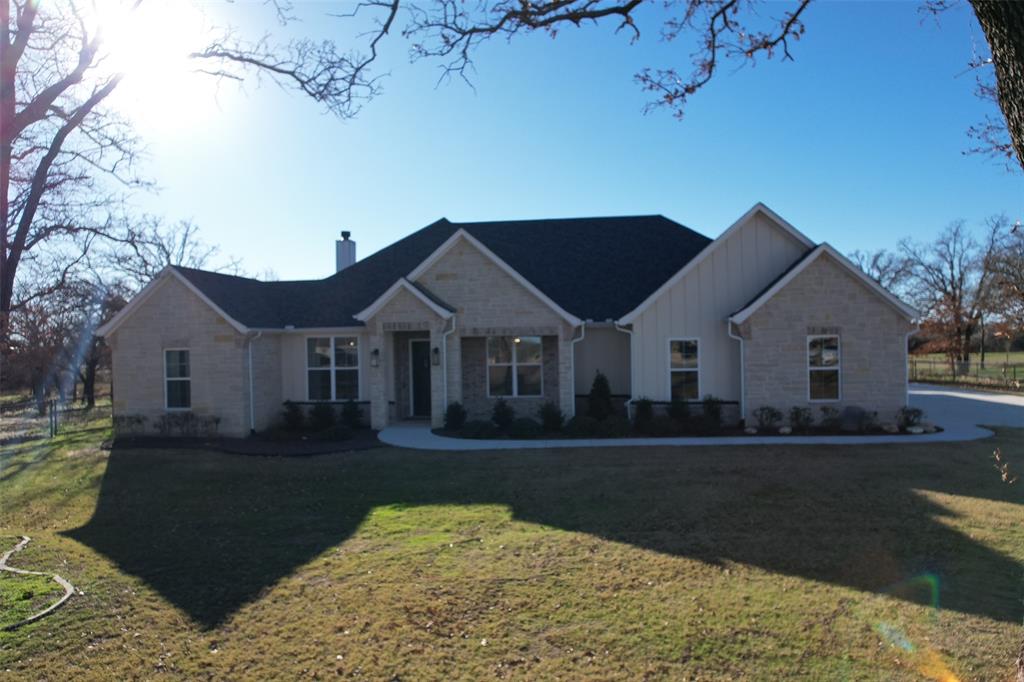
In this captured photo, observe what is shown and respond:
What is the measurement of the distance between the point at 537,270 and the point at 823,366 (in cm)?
875

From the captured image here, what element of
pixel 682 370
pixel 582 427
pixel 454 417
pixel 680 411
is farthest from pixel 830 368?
pixel 454 417

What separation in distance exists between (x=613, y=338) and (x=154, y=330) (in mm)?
12609

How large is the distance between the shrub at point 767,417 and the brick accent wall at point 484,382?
520 centimetres

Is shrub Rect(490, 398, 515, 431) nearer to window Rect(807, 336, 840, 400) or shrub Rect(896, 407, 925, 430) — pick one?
window Rect(807, 336, 840, 400)

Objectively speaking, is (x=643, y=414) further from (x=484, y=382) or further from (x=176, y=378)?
(x=176, y=378)

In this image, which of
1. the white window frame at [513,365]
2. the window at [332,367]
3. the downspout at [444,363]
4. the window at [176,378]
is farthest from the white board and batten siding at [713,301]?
the window at [176,378]

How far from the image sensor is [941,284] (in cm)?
5053

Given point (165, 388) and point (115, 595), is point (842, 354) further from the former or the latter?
point (165, 388)

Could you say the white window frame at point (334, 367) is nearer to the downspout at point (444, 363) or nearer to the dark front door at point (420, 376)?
the dark front door at point (420, 376)

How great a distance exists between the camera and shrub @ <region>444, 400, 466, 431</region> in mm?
16531

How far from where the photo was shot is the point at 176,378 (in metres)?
17.0

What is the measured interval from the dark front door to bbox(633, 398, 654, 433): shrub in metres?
6.36

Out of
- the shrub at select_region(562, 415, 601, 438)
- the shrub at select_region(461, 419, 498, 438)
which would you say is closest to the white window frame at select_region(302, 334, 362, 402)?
the shrub at select_region(461, 419, 498, 438)

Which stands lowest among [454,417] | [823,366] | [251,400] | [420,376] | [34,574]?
[34,574]
